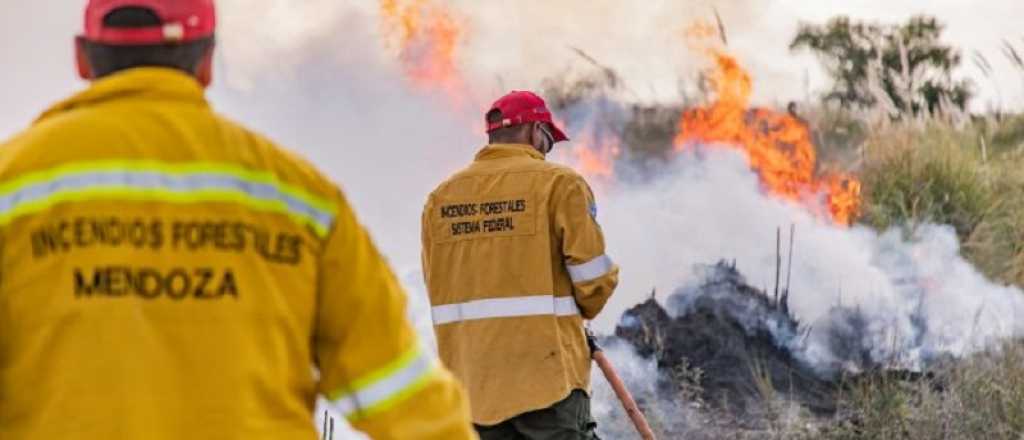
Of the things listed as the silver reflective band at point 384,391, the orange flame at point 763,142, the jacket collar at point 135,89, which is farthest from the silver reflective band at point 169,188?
the orange flame at point 763,142

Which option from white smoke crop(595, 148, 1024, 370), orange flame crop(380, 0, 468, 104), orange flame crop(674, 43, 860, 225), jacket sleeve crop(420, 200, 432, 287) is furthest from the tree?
jacket sleeve crop(420, 200, 432, 287)

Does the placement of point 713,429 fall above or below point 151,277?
below

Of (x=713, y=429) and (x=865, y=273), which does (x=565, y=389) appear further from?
(x=865, y=273)

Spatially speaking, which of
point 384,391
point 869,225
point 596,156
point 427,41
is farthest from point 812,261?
point 384,391

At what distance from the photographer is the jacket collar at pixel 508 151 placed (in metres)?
6.06

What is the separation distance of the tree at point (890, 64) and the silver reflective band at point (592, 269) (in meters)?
4.37

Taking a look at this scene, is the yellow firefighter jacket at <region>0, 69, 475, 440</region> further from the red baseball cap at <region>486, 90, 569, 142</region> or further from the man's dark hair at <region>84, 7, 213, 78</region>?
the red baseball cap at <region>486, 90, 569, 142</region>

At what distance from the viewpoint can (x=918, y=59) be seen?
10.2m

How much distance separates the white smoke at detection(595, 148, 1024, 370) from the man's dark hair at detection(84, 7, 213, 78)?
651 cm

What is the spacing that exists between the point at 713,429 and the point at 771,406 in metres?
0.33

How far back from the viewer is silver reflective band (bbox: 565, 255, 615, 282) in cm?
582

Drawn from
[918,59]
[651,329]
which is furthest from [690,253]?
[918,59]

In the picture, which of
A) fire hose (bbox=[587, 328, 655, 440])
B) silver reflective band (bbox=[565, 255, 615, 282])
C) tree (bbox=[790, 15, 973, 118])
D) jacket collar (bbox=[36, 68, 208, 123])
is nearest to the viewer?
jacket collar (bbox=[36, 68, 208, 123])

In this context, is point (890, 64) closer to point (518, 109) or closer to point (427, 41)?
point (427, 41)
